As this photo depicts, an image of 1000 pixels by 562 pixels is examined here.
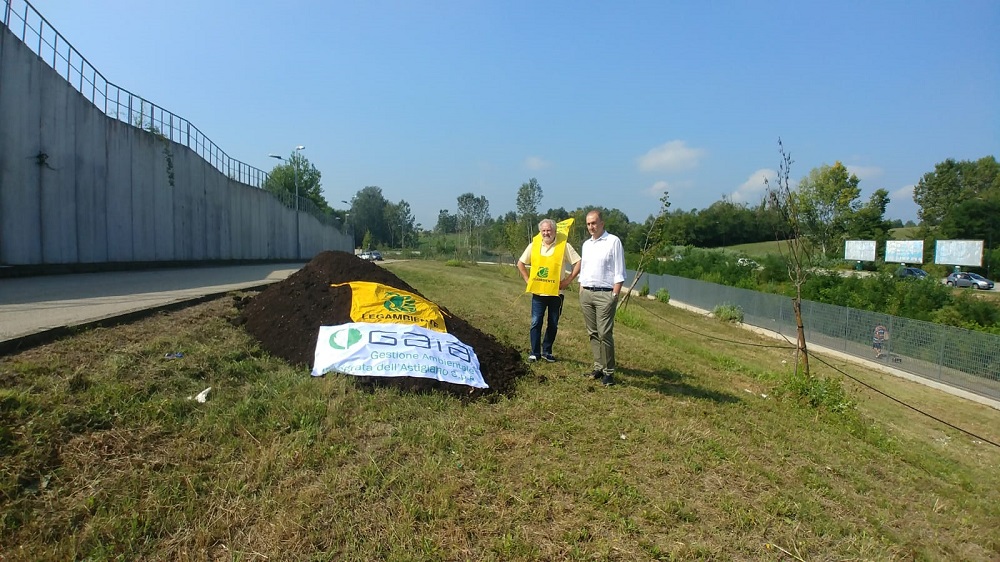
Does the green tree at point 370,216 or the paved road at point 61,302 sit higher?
the green tree at point 370,216

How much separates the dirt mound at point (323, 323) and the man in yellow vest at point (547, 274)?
20.7 inches

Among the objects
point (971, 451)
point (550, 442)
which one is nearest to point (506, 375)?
point (550, 442)

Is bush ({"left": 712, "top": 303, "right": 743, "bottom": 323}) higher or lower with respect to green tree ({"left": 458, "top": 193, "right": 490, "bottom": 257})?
lower

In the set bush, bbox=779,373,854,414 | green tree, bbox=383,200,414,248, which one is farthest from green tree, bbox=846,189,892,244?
green tree, bbox=383,200,414,248

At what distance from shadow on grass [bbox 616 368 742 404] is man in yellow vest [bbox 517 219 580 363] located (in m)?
1.06

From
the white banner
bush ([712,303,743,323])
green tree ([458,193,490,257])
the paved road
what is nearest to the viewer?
the white banner

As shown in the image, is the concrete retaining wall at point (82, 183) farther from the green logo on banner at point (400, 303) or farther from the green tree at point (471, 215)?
the green tree at point (471, 215)

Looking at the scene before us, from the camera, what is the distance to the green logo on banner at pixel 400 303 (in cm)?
594

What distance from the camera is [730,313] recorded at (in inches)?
983

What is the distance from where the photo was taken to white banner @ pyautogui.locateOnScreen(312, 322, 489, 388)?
16.0 feet

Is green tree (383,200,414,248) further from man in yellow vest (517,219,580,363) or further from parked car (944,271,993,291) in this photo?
man in yellow vest (517,219,580,363)

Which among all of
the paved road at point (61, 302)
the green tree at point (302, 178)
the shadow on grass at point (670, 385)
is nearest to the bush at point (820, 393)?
the shadow on grass at point (670, 385)

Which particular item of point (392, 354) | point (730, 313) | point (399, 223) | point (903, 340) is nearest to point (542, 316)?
point (392, 354)

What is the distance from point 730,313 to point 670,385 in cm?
2077
